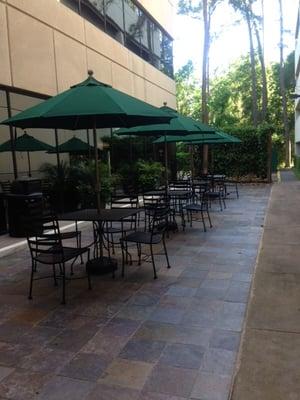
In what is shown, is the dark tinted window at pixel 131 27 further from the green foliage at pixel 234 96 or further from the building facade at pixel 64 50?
the green foliage at pixel 234 96

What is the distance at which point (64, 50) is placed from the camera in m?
11.0

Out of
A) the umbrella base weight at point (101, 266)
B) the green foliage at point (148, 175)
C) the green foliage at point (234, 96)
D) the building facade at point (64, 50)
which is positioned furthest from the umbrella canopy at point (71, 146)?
the green foliage at point (234, 96)

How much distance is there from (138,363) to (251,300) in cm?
190

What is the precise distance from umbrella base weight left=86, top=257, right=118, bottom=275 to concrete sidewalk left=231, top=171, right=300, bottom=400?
202 centimetres

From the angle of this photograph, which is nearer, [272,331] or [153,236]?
[272,331]

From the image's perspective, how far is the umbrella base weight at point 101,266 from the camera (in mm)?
5949

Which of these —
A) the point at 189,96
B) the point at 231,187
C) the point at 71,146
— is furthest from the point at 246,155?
the point at 189,96

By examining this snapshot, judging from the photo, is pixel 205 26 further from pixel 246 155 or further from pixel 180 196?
pixel 180 196

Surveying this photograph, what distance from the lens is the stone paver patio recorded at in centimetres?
314

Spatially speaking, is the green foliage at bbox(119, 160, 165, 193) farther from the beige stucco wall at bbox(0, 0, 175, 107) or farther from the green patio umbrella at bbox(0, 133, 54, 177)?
the green patio umbrella at bbox(0, 133, 54, 177)

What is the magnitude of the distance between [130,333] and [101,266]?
2.04 m

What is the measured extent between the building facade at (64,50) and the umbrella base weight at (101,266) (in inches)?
167

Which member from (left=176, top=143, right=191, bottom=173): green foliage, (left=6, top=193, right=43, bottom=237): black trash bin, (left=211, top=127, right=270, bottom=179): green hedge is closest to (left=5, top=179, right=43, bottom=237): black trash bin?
(left=6, top=193, right=43, bottom=237): black trash bin

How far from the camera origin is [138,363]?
3443mm
